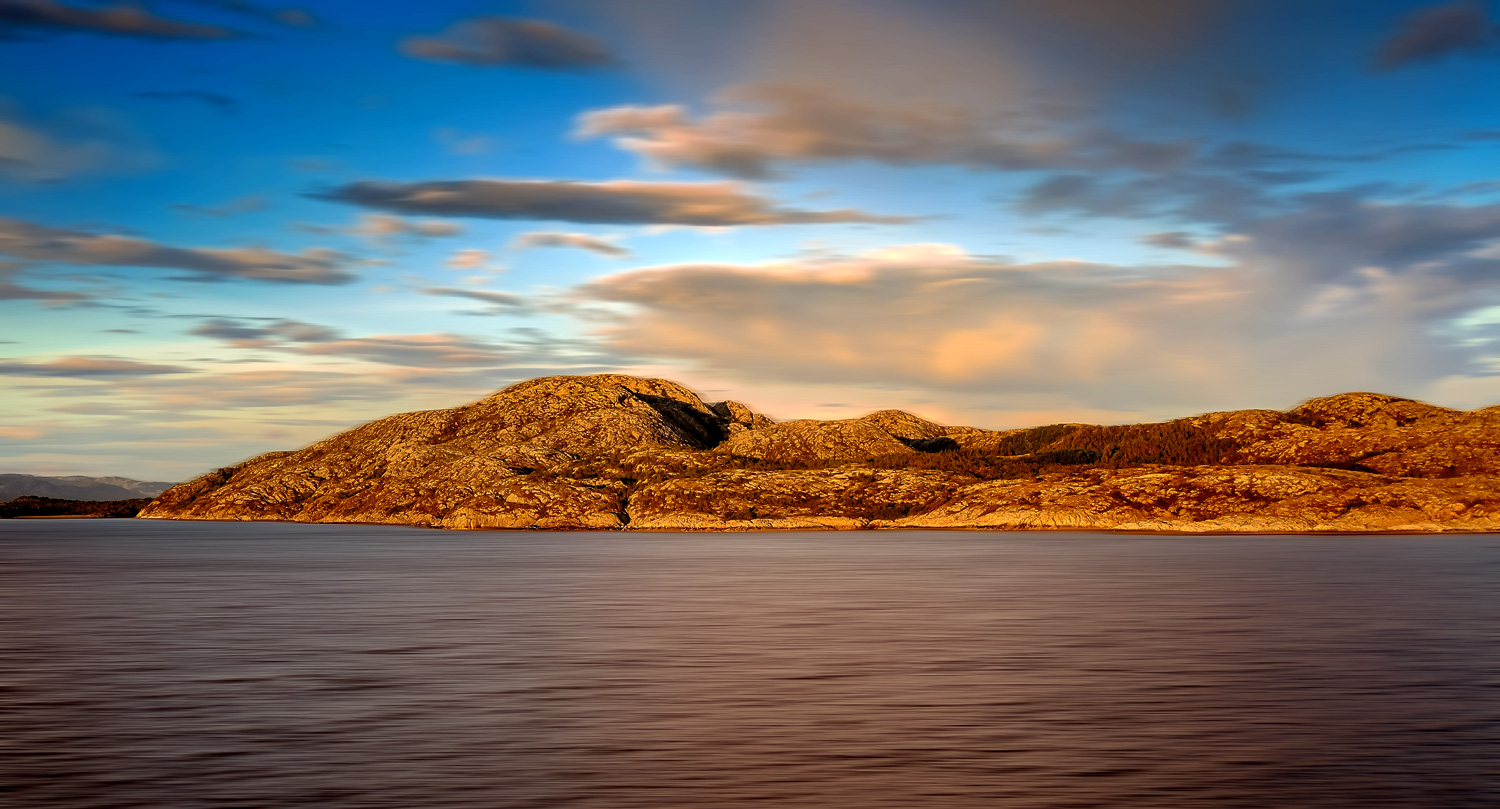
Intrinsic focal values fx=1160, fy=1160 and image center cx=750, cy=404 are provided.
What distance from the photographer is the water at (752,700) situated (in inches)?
826

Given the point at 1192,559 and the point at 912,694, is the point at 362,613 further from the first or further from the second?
the point at 1192,559

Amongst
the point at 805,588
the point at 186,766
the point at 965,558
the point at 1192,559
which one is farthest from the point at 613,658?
the point at 1192,559

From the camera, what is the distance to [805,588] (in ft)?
261

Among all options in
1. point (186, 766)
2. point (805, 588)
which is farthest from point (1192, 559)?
point (186, 766)

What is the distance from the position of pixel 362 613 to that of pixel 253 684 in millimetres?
26841

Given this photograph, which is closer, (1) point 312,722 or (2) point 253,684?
(1) point 312,722

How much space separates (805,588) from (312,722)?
54.2 metres

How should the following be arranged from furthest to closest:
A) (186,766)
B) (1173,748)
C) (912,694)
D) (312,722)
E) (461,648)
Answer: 1. (461,648)
2. (912,694)
3. (312,722)
4. (1173,748)
5. (186,766)

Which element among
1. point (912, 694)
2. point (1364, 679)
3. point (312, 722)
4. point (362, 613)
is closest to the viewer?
point (312, 722)

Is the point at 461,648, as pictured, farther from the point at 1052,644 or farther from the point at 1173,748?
the point at 1173,748

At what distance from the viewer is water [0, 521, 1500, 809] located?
68.8 feet

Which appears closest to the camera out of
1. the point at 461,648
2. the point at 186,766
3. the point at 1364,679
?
the point at 186,766

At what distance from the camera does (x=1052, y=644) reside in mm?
44500

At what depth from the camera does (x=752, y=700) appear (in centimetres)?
3080
